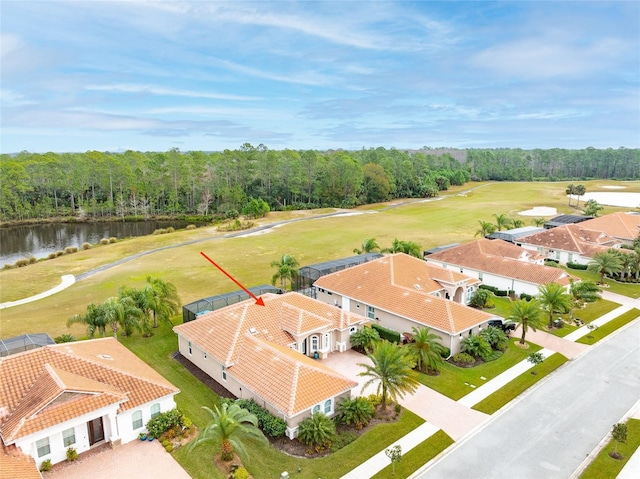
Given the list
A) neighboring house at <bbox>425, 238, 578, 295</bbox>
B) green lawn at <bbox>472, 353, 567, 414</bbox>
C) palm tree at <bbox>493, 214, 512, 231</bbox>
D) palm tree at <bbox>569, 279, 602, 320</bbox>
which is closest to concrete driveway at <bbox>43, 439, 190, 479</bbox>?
green lawn at <bbox>472, 353, 567, 414</bbox>

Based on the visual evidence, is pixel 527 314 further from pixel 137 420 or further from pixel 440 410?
pixel 137 420

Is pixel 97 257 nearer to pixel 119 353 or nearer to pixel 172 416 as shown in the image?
pixel 119 353

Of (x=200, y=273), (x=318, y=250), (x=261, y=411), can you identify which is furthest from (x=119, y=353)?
(x=318, y=250)

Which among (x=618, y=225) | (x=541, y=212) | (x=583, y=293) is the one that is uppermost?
(x=618, y=225)

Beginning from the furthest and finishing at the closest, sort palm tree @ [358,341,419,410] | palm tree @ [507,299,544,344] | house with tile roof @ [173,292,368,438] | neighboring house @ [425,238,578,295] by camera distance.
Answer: neighboring house @ [425,238,578,295] < palm tree @ [507,299,544,344] < palm tree @ [358,341,419,410] < house with tile roof @ [173,292,368,438]

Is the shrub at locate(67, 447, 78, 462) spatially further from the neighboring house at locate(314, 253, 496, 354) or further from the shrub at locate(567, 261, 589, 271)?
the shrub at locate(567, 261, 589, 271)

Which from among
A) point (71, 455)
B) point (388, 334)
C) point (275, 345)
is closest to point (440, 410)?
point (388, 334)

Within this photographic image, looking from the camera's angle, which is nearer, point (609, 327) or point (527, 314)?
point (527, 314)
